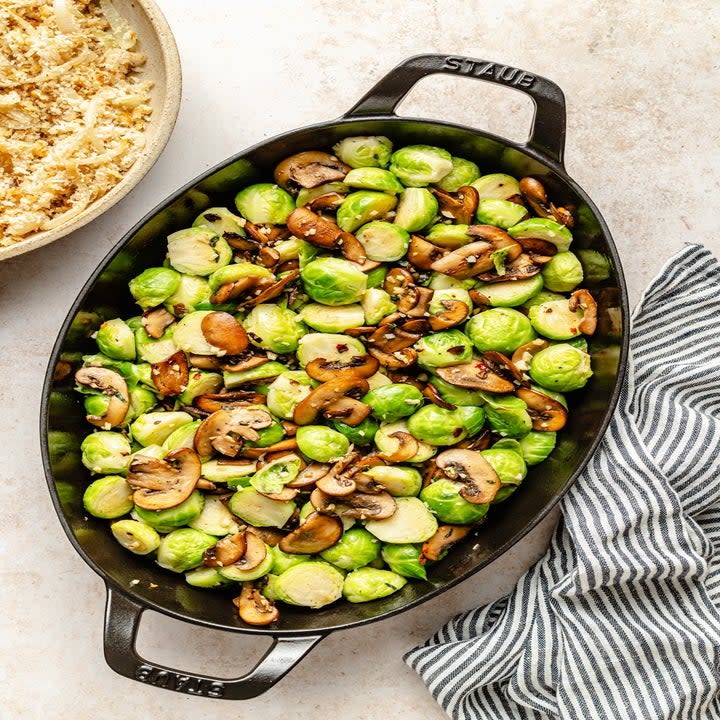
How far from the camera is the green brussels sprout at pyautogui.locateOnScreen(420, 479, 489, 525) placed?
80.0 inches

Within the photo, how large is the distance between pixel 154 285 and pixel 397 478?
2.39 feet

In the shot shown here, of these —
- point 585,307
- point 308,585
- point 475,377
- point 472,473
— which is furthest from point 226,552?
point 585,307

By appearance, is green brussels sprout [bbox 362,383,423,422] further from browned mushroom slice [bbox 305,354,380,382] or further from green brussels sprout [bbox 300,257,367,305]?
green brussels sprout [bbox 300,257,367,305]

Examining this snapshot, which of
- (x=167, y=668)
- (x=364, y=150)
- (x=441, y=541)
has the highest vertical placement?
(x=364, y=150)

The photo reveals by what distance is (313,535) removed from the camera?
6.70ft

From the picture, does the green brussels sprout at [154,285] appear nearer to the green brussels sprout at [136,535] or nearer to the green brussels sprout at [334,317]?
the green brussels sprout at [334,317]

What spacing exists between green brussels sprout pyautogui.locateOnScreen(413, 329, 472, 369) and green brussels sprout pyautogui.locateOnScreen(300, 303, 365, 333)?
0.53 ft

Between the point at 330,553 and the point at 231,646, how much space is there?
49 centimetres

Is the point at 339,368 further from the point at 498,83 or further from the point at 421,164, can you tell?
the point at 498,83

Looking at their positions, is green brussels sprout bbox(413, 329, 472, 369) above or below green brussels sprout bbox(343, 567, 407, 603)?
above

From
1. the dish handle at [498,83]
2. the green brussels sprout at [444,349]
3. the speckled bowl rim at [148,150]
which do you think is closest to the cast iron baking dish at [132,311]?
the dish handle at [498,83]

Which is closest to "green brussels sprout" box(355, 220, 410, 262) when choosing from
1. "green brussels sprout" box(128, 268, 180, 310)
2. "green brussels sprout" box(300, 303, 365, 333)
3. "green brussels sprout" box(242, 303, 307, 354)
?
"green brussels sprout" box(300, 303, 365, 333)

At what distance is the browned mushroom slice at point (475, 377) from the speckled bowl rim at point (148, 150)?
836mm

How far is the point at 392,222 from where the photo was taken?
211 cm
